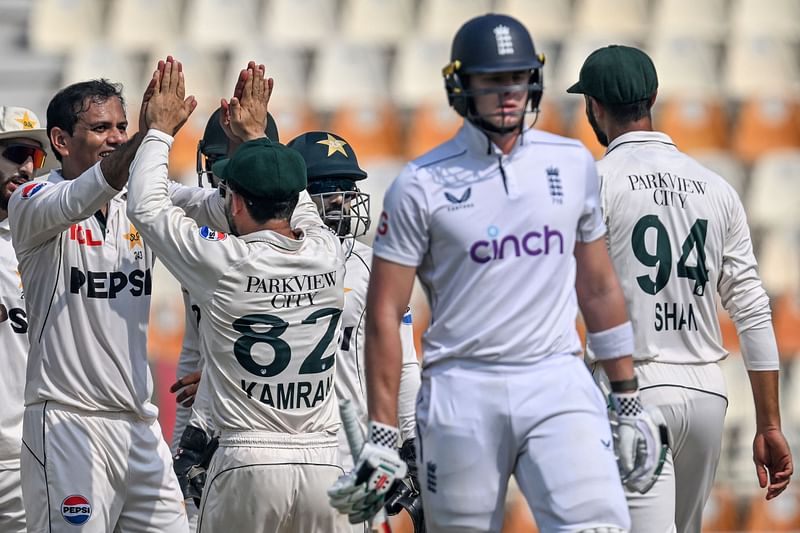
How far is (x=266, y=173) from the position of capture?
472cm

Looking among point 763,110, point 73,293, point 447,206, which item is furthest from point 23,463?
point 763,110

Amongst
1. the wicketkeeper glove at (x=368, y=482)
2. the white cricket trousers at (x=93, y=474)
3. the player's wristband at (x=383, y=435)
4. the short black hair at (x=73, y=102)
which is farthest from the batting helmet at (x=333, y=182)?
the wicketkeeper glove at (x=368, y=482)

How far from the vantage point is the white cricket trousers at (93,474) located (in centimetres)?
505

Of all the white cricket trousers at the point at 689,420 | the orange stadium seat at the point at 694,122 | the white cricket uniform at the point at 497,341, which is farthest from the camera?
the orange stadium seat at the point at 694,122

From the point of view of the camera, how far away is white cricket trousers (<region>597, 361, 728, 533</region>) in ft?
16.5

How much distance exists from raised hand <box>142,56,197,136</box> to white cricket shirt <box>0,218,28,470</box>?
59.6 inches

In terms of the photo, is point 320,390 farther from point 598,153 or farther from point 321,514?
point 598,153

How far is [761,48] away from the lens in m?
13.9

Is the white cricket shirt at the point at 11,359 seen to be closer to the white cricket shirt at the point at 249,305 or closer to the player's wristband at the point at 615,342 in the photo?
the white cricket shirt at the point at 249,305

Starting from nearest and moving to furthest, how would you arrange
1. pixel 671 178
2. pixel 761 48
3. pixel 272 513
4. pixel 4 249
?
pixel 272 513 < pixel 671 178 < pixel 4 249 < pixel 761 48

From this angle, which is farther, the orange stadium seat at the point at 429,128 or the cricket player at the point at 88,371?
the orange stadium seat at the point at 429,128

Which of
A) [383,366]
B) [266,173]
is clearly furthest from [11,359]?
[383,366]

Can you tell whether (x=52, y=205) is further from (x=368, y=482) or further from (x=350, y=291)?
(x=368, y=482)

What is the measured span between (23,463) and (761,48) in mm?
10538
